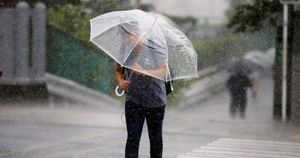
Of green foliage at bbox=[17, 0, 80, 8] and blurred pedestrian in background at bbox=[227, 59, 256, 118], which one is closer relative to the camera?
blurred pedestrian in background at bbox=[227, 59, 256, 118]

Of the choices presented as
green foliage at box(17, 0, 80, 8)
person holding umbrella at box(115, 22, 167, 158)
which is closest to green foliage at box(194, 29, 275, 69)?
green foliage at box(17, 0, 80, 8)

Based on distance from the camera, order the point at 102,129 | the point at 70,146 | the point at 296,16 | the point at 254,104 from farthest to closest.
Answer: the point at 254,104, the point at 296,16, the point at 102,129, the point at 70,146

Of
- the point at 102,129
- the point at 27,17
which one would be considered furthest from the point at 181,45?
the point at 27,17

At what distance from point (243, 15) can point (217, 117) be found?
2.36 meters

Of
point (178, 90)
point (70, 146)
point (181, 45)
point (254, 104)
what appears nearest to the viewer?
point (181, 45)

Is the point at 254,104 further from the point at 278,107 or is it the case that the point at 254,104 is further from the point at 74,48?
the point at 74,48

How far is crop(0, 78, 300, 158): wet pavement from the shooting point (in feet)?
27.5

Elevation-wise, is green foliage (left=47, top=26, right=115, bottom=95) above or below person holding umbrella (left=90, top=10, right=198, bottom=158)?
Result: below

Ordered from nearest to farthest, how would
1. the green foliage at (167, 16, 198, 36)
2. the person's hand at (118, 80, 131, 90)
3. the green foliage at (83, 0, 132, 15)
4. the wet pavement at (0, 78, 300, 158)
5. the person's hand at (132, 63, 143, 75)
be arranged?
the person's hand at (132, 63, 143, 75) < the person's hand at (118, 80, 131, 90) < the wet pavement at (0, 78, 300, 158) < the green foliage at (167, 16, 198, 36) < the green foliage at (83, 0, 132, 15)

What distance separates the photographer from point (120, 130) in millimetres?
10758

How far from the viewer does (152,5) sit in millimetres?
14375

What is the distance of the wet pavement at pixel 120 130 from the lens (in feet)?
27.5

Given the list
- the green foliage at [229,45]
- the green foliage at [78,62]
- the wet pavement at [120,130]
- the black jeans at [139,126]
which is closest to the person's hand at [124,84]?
the black jeans at [139,126]

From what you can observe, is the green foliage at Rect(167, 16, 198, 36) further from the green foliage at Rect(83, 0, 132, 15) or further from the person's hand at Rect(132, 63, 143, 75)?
the person's hand at Rect(132, 63, 143, 75)
